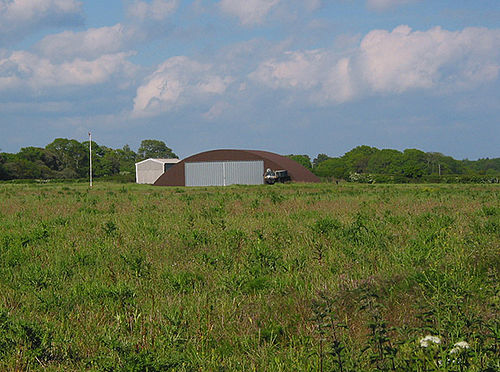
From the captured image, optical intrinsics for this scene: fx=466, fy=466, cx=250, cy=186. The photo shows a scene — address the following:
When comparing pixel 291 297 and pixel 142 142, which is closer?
pixel 291 297

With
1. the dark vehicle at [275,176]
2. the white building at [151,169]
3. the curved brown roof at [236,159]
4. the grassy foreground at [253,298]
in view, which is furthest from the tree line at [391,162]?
the grassy foreground at [253,298]

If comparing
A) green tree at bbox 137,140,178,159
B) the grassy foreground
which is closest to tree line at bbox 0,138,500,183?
green tree at bbox 137,140,178,159

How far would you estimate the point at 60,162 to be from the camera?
121 meters

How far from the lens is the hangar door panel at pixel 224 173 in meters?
65.1

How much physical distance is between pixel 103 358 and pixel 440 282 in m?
4.80

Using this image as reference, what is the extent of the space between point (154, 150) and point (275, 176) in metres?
109

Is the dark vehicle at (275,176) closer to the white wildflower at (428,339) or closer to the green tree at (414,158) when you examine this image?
the white wildflower at (428,339)

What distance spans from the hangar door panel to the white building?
14.9 meters

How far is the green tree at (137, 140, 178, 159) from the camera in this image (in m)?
163

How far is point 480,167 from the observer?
623ft

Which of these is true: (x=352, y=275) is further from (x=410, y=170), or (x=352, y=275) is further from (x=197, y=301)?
(x=410, y=170)

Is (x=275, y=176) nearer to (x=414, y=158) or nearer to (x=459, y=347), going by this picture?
(x=459, y=347)

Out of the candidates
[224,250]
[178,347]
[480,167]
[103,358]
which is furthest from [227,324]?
[480,167]

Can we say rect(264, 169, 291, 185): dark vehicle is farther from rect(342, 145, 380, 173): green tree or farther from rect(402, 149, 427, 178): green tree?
rect(342, 145, 380, 173): green tree
